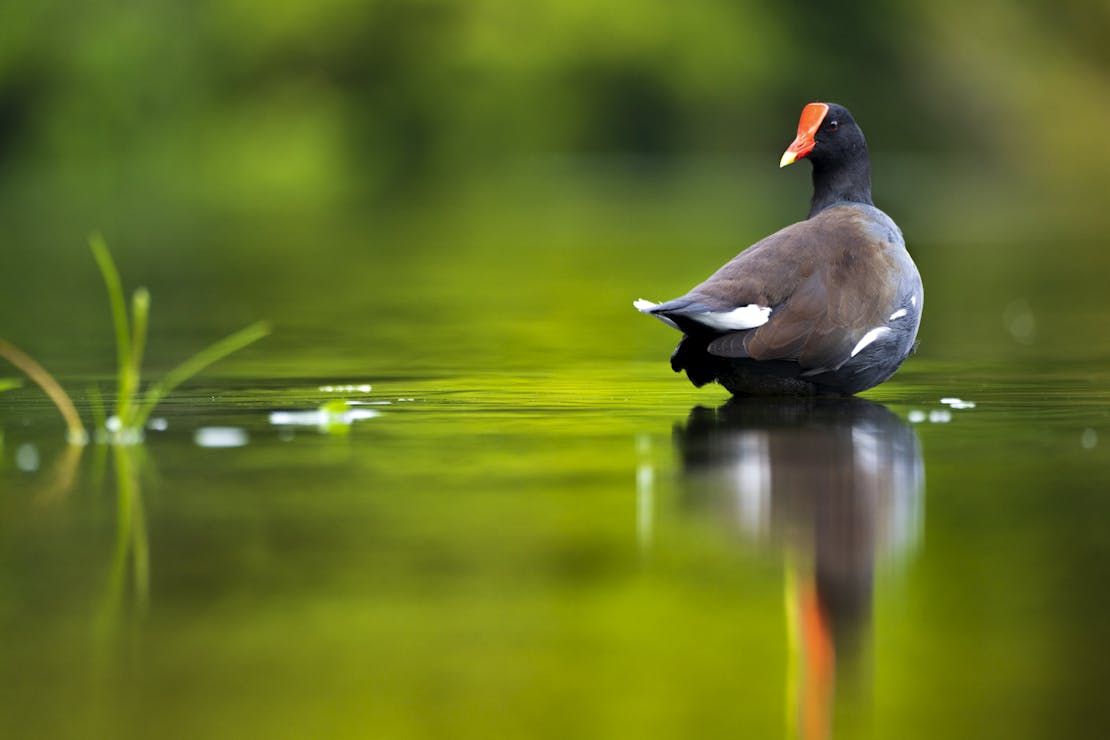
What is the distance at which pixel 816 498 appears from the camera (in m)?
5.20

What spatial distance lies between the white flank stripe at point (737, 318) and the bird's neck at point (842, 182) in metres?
1.23

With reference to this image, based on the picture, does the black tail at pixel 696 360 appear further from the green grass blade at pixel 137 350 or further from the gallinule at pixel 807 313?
the green grass blade at pixel 137 350

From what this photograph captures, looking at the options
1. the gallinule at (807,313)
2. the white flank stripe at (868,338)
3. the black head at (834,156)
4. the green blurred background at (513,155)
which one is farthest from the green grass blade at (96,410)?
the black head at (834,156)

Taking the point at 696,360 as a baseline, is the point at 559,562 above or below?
below

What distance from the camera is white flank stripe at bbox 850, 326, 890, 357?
706 cm

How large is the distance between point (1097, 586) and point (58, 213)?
23.3 metres

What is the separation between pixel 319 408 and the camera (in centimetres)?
731

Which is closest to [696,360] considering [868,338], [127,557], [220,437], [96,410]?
[868,338]

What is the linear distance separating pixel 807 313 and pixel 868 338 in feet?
0.84

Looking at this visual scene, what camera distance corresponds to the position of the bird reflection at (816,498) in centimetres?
375

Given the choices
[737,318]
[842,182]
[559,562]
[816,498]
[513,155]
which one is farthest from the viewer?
[513,155]

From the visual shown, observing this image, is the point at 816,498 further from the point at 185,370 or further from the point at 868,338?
the point at 185,370

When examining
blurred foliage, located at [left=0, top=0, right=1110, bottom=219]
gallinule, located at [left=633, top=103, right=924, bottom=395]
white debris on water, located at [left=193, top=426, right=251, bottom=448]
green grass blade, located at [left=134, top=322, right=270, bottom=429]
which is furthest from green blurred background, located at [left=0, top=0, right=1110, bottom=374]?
white debris on water, located at [left=193, top=426, right=251, bottom=448]

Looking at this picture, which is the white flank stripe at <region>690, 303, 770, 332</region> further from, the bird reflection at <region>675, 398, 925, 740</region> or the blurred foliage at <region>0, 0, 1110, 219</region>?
the blurred foliage at <region>0, 0, 1110, 219</region>
